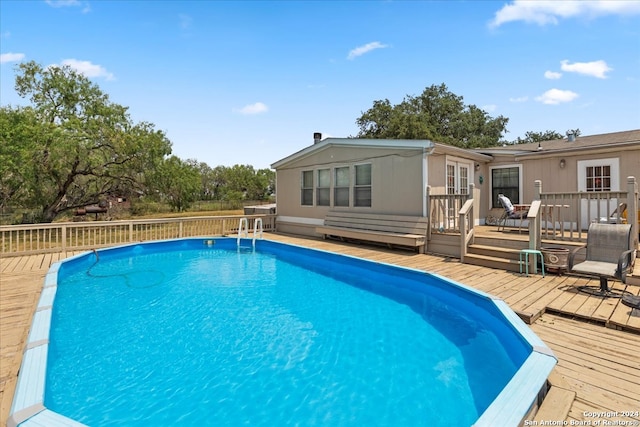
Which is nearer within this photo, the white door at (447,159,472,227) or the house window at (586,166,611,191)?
the house window at (586,166,611,191)

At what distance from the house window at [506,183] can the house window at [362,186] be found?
12.9 feet

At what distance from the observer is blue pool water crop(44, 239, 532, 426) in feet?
8.87

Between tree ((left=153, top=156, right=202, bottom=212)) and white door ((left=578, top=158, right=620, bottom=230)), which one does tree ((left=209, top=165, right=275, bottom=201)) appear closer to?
tree ((left=153, top=156, right=202, bottom=212))

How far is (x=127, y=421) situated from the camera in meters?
2.56

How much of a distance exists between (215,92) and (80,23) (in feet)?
15.4

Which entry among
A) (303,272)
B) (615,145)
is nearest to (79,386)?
(303,272)

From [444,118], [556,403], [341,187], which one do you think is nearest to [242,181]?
[444,118]

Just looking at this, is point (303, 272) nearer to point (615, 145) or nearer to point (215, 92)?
point (615, 145)

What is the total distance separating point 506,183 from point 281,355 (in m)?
8.94

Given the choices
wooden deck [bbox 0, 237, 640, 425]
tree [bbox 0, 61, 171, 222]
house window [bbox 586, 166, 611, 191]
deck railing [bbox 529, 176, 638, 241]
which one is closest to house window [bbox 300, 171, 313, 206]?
wooden deck [bbox 0, 237, 640, 425]

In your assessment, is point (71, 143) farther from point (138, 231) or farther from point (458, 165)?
point (458, 165)

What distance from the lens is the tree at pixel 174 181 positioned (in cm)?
1712

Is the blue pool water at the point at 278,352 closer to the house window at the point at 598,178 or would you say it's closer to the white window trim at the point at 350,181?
the white window trim at the point at 350,181

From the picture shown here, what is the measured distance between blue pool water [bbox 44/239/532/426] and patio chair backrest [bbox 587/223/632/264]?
2.05m
